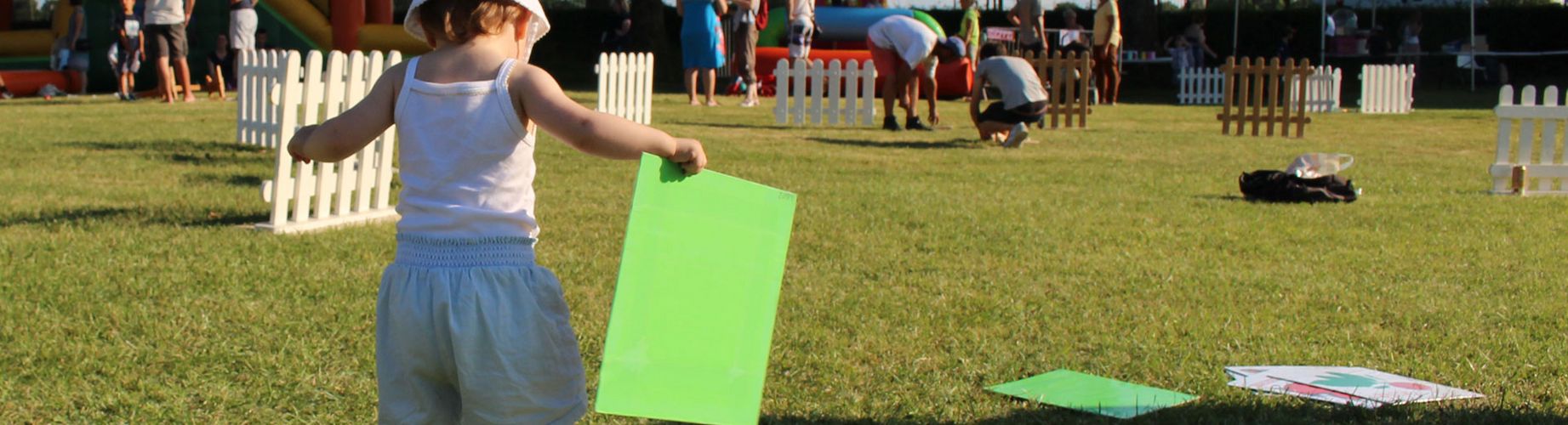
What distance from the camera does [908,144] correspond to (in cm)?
1262

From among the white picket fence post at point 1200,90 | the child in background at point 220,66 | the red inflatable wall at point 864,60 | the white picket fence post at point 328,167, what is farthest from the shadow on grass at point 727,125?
the white picket fence post at point 1200,90

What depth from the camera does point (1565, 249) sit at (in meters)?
6.70

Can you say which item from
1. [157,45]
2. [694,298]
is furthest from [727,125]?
[694,298]

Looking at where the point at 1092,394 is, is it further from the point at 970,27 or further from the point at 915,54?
the point at 970,27

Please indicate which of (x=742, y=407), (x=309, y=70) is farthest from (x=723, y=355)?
(x=309, y=70)

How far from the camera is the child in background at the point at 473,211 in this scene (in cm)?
264

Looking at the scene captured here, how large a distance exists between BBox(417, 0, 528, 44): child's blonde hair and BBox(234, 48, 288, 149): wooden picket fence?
8.35 m

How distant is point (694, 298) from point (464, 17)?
0.70 meters

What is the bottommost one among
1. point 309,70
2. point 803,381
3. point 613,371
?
point 803,381

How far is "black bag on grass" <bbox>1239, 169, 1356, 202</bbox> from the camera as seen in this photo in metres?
8.48

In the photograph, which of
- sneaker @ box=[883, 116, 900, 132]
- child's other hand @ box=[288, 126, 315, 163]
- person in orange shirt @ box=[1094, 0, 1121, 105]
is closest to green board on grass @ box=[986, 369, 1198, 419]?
child's other hand @ box=[288, 126, 315, 163]

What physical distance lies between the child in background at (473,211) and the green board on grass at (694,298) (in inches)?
4.1

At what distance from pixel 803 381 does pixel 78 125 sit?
11381 mm

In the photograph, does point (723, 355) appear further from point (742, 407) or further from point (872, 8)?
point (872, 8)
